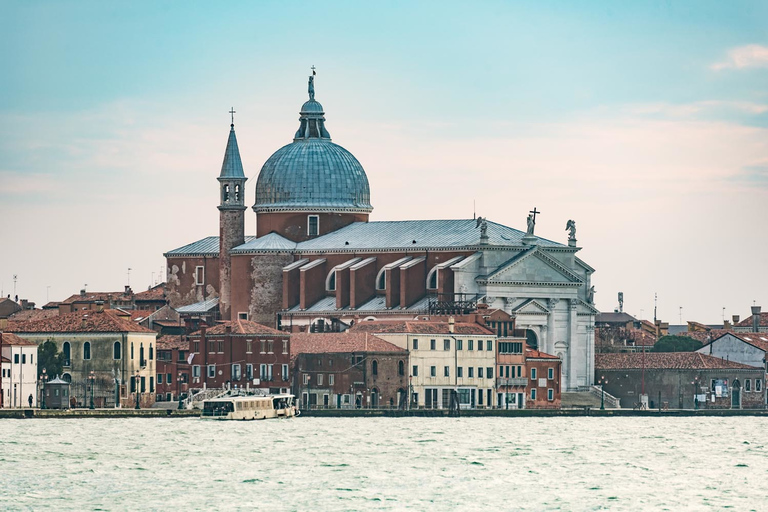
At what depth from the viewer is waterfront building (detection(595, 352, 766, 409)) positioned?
98.2 m

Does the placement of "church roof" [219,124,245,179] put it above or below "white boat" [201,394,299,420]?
above

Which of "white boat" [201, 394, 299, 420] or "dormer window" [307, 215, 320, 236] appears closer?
"white boat" [201, 394, 299, 420]

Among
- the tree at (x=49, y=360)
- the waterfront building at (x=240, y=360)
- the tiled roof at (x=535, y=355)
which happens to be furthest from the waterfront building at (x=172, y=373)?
the tiled roof at (x=535, y=355)

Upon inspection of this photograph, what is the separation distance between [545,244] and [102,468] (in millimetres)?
37326

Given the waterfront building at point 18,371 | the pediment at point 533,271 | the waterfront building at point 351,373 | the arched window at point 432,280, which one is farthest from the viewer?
the arched window at point 432,280

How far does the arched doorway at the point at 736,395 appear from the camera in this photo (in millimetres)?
98625

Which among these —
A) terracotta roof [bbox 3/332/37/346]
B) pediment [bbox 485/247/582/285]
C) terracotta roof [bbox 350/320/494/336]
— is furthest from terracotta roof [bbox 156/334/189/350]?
pediment [bbox 485/247/582/285]

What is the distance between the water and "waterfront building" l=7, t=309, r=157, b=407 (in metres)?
4.43

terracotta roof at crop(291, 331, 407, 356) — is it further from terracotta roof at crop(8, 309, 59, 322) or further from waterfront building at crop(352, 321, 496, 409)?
terracotta roof at crop(8, 309, 59, 322)

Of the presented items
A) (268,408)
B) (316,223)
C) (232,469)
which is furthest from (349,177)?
(232,469)

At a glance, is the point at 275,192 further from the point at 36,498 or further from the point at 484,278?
the point at 36,498

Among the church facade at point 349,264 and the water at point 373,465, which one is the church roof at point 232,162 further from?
the water at point 373,465

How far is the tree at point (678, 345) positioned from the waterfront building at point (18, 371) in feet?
103

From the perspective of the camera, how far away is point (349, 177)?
107 m
